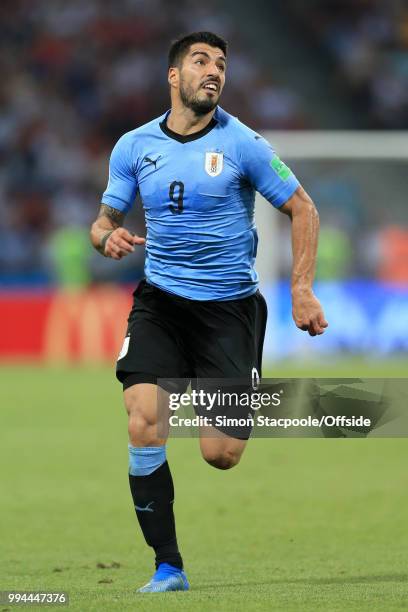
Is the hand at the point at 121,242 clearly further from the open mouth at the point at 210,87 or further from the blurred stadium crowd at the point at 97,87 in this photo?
the blurred stadium crowd at the point at 97,87

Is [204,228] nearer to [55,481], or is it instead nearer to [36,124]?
[55,481]

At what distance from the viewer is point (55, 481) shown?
10.0 meters

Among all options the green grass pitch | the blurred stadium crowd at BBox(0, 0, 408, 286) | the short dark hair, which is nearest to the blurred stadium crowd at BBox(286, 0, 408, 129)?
the blurred stadium crowd at BBox(0, 0, 408, 286)

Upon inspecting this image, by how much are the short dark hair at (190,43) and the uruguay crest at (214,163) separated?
470mm

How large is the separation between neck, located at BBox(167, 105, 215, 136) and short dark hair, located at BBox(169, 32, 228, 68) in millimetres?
215

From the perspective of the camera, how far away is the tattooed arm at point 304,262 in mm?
5637

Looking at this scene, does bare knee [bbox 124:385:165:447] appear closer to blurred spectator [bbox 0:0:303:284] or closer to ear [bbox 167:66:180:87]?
ear [bbox 167:66:180:87]

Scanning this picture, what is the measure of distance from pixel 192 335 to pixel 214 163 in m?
0.78

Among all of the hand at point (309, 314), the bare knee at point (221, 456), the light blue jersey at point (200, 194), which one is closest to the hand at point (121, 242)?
the light blue jersey at point (200, 194)

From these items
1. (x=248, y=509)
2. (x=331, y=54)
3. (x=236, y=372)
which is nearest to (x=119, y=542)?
(x=248, y=509)

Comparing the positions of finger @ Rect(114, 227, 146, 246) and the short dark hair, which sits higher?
the short dark hair

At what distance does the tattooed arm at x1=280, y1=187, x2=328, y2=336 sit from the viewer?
222 inches

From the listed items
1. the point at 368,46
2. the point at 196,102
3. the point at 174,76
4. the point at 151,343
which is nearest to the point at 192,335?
the point at 151,343

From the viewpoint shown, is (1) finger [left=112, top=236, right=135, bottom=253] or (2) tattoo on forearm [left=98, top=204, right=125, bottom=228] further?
(2) tattoo on forearm [left=98, top=204, right=125, bottom=228]
